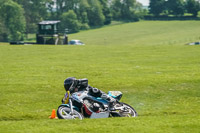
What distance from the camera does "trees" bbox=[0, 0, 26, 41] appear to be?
12950 cm

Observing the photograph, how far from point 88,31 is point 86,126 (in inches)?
5552

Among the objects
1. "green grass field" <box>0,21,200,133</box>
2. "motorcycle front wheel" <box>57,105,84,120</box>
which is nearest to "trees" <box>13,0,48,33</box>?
"green grass field" <box>0,21,200,133</box>

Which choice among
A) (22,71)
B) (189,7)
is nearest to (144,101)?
(22,71)

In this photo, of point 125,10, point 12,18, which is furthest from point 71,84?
point 125,10

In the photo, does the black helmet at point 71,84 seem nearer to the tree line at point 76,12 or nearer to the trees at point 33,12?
the tree line at point 76,12

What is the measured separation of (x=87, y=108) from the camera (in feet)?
45.3

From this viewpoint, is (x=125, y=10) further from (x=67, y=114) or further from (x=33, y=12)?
(x=67, y=114)

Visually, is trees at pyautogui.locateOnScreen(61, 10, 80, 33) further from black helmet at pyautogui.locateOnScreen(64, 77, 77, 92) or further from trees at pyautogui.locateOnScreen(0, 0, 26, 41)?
black helmet at pyautogui.locateOnScreen(64, 77, 77, 92)

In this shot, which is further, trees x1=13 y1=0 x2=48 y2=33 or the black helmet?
trees x1=13 y1=0 x2=48 y2=33

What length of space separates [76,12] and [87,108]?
15509cm

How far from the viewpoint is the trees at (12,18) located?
425 ft

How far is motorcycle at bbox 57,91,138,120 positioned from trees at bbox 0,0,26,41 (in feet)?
389

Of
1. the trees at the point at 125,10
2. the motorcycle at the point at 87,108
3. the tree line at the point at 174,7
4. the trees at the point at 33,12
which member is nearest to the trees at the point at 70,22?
the trees at the point at 33,12

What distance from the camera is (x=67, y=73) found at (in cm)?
2817
